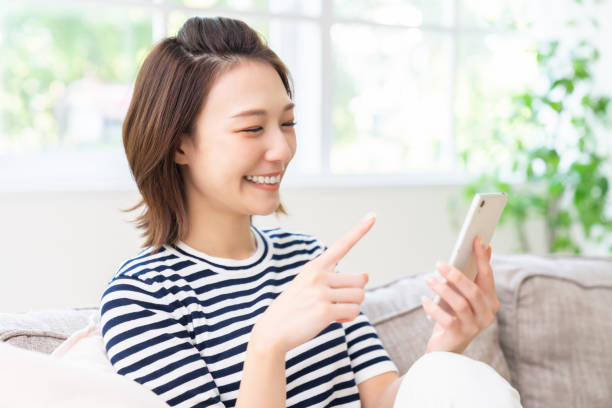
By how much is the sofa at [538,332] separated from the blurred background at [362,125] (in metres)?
1.45

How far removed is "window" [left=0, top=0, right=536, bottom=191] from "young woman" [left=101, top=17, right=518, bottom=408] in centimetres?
117

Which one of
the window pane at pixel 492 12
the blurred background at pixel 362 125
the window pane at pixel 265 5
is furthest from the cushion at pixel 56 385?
the window pane at pixel 492 12

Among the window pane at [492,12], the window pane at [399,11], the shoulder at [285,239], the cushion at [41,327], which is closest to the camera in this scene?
the cushion at [41,327]

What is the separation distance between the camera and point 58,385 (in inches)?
28.6

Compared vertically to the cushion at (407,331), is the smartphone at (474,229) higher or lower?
higher

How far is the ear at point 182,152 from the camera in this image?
1136 mm

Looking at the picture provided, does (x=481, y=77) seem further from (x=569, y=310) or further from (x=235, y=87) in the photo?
(x=235, y=87)

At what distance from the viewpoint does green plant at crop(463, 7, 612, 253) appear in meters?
3.32

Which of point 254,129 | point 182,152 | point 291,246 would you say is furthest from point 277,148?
point 291,246

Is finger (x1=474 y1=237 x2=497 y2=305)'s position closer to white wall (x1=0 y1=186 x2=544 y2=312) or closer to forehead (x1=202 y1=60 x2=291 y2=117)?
forehead (x1=202 y1=60 x2=291 y2=117)

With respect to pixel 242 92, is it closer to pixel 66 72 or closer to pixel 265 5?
pixel 66 72

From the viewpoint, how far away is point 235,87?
110 cm

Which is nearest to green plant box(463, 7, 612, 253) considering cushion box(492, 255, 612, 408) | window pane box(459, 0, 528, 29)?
window pane box(459, 0, 528, 29)

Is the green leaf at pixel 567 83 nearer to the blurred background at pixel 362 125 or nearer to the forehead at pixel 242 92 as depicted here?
the blurred background at pixel 362 125
